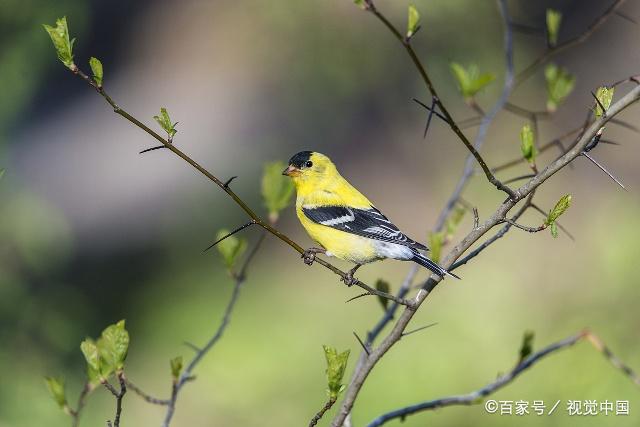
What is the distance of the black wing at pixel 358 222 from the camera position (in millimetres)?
3084

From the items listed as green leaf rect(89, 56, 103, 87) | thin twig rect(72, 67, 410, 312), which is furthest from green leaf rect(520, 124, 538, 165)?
green leaf rect(89, 56, 103, 87)

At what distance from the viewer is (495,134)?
Answer: 7.45m

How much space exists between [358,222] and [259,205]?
13.4 feet

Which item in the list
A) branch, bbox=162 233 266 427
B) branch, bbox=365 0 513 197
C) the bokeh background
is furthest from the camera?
the bokeh background

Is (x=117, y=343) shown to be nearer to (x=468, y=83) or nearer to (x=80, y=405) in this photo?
(x=80, y=405)

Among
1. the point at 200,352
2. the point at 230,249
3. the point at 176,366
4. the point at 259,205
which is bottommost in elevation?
the point at 176,366

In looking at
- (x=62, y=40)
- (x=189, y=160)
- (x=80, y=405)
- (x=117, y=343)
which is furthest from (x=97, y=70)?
(x=80, y=405)

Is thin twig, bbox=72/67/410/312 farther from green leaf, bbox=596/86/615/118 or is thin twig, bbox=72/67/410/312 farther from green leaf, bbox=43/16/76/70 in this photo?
green leaf, bbox=596/86/615/118

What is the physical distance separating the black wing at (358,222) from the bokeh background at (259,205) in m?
2.10

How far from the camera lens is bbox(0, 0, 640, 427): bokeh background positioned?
17.6 feet

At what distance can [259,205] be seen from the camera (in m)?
7.14

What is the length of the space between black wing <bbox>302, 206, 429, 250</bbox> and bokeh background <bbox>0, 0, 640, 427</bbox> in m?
2.10

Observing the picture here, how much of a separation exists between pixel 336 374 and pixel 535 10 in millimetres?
7258

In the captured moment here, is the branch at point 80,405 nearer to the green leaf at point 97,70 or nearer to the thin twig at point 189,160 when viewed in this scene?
the thin twig at point 189,160
